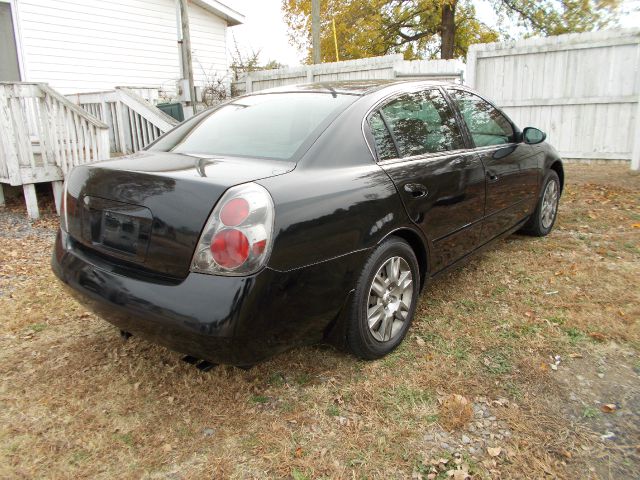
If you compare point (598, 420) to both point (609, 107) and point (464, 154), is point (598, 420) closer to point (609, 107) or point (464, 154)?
point (464, 154)

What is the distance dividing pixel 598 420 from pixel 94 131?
234 inches

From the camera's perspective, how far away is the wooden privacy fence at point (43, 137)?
18.6 feet

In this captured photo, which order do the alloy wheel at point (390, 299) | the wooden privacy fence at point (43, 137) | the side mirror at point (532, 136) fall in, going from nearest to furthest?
the alloy wheel at point (390, 299), the side mirror at point (532, 136), the wooden privacy fence at point (43, 137)

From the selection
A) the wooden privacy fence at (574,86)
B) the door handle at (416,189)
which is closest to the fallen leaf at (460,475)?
the door handle at (416,189)

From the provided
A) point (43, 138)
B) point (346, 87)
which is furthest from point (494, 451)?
point (43, 138)

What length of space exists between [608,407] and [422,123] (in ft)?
6.45

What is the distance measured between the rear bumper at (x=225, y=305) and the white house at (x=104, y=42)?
Result: 8.52m

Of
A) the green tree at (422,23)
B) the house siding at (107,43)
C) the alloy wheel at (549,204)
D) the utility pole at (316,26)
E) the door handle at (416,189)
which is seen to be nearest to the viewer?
the door handle at (416,189)

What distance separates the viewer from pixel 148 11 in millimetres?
11406

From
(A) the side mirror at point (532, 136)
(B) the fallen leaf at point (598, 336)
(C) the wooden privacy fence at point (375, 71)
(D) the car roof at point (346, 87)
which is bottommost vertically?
(B) the fallen leaf at point (598, 336)

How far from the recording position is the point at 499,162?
385 centimetres

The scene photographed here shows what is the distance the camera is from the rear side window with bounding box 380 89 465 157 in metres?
3.07

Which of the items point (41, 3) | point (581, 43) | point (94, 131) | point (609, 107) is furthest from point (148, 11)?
point (609, 107)

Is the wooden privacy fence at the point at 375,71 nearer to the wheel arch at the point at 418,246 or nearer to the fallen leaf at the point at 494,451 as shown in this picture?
the wheel arch at the point at 418,246
